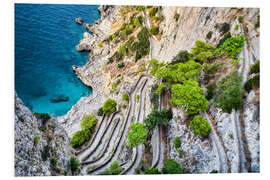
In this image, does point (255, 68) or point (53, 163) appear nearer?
point (53, 163)

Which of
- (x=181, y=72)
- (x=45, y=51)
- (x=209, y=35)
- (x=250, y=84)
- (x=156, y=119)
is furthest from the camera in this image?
(x=181, y=72)

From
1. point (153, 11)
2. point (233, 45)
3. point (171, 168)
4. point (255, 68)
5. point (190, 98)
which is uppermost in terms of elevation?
point (153, 11)

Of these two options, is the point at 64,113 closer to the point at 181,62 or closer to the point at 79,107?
the point at 79,107

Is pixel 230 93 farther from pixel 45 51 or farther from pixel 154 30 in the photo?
pixel 45 51

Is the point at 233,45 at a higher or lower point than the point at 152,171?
higher

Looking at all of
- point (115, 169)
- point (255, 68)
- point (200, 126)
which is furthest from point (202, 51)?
point (115, 169)
